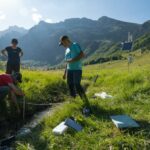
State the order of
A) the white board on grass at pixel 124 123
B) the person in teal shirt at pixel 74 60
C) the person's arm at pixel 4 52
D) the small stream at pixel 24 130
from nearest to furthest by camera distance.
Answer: the white board on grass at pixel 124 123
the small stream at pixel 24 130
the person in teal shirt at pixel 74 60
the person's arm at pixel 4 52

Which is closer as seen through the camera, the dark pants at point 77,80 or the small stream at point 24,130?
the small stream at point 24,130

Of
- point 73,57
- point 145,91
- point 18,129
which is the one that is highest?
point 73,57

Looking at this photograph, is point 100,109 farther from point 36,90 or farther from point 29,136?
point 36,90

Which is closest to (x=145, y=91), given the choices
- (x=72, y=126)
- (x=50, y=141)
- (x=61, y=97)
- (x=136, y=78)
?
(x=136, y=78)

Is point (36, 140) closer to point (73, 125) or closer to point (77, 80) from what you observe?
point (73, 125)

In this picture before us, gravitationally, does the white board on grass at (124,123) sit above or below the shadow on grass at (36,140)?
above

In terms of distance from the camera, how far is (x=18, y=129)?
9.71 m

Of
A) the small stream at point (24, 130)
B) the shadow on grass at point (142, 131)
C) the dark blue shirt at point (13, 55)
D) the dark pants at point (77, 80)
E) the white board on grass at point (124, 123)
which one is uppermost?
the dark blue shirt at point (13, 55)

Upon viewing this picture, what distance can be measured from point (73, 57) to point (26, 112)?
8.31 feet

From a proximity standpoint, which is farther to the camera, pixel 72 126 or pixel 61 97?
pixel 61 97

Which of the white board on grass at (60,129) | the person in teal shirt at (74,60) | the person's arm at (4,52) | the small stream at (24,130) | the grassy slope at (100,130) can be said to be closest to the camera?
the grassy slope at (100,130)

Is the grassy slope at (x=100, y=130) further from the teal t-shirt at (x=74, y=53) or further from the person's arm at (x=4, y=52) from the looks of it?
the person's arm at (x=4, y=52)

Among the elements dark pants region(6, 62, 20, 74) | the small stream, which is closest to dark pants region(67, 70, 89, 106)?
the small stream

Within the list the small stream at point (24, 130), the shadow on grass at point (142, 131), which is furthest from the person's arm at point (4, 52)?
the shadow on grass at point (142, 131)
